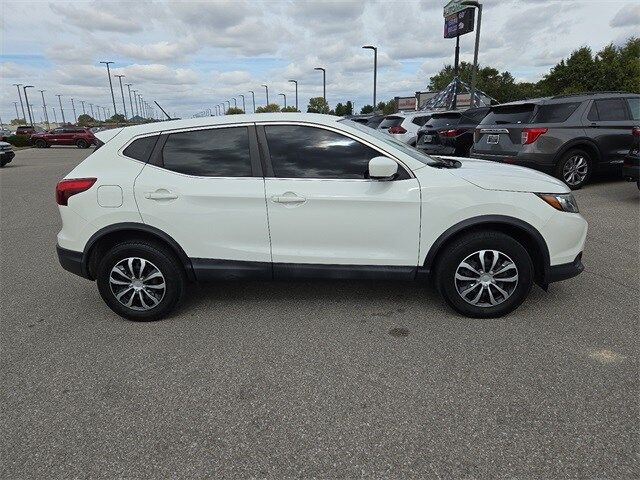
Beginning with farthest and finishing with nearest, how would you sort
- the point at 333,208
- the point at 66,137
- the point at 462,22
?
the point at 66,137 → the point at 462,22 → the point at 333,208

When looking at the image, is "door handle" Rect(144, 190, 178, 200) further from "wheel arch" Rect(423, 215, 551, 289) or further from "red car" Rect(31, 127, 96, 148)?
"red car" Rect(31, 127, 96, 148)

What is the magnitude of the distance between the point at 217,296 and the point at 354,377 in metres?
1.83

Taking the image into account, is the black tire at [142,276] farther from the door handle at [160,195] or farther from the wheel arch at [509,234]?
the wheel arch at [509,234]

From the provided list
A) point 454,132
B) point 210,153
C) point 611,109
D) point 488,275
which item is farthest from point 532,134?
point 210,153

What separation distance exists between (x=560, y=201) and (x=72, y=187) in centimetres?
381

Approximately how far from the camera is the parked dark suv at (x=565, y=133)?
26.0 feet

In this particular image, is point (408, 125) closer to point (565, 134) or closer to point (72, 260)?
point (565, 134)

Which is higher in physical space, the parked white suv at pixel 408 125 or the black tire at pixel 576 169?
the parked white suv at pixel 408 125

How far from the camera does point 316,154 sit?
349 centimetres

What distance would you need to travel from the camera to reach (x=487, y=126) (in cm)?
850

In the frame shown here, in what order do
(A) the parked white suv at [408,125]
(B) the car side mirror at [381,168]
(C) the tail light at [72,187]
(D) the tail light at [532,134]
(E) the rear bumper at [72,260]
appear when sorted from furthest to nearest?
(A) the parked white suv at [408,125] → (D) the tail light at [532,134] → (E) the rear bumper at [72,260] → (C) the tail light at [72,187] → (B) the car side mirror at [381,168]

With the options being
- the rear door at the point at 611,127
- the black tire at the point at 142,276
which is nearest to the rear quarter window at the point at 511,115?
the rear door at the point at 611,127

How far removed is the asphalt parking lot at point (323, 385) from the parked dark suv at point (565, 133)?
4204 mm

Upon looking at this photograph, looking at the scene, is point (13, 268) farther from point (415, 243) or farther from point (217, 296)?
point (415, 243)
